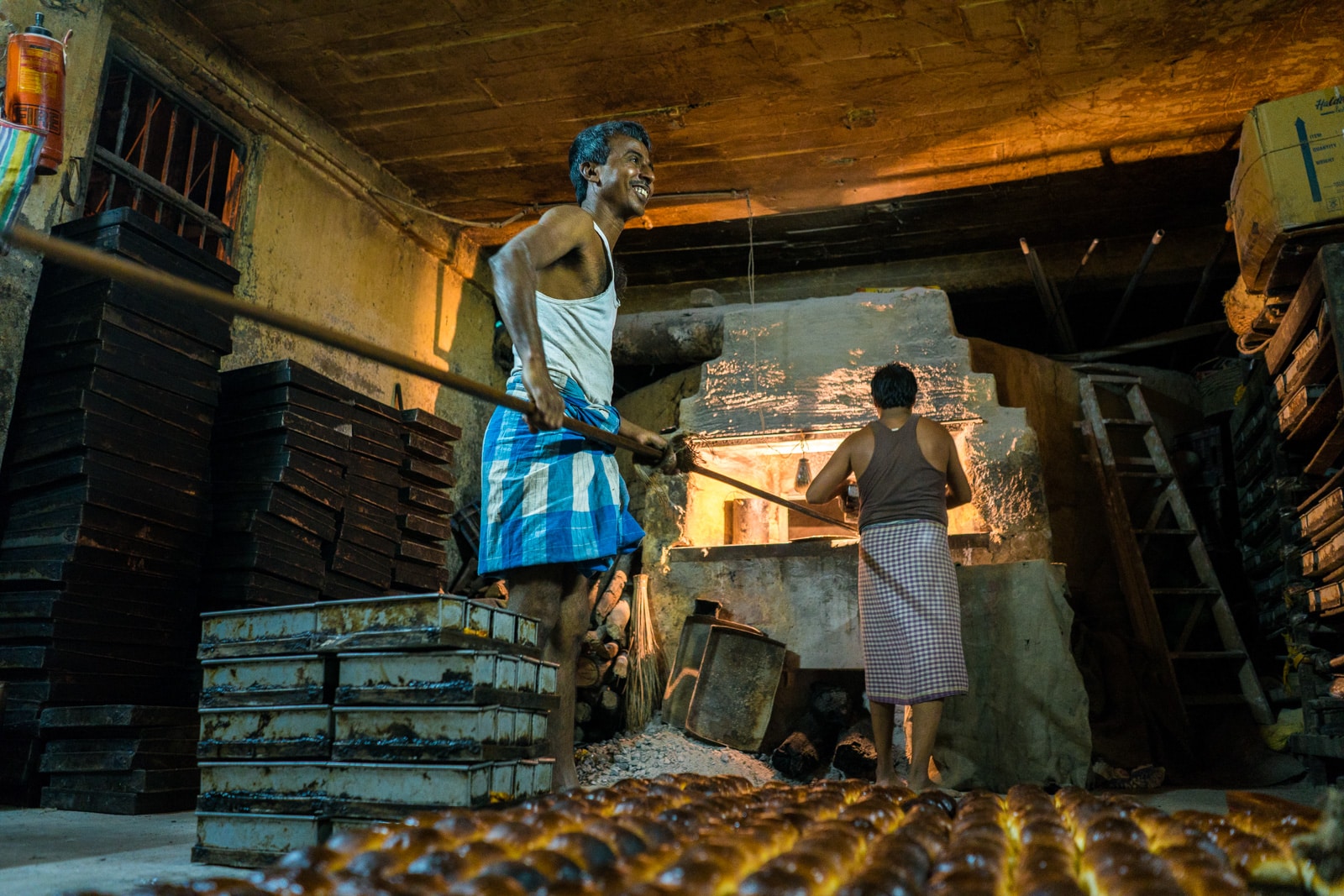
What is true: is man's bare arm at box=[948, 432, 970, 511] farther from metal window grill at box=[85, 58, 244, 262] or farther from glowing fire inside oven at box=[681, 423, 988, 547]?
metal window grill at box=[85, 58, 244, 262]

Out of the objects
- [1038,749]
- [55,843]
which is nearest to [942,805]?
[55,843]

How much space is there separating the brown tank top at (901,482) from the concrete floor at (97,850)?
1614mm

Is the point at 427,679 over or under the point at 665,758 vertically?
over

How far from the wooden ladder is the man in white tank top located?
→ 210 inches

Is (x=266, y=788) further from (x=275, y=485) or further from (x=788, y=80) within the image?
(x=788, y=80)

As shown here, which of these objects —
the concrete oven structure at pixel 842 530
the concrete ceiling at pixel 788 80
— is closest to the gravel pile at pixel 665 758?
the concrete oven structure at pixel 842 530

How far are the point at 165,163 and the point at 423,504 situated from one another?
260 centimetres

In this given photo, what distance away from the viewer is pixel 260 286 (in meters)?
6.25

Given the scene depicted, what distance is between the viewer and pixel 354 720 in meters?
2.36

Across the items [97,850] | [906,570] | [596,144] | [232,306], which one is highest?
[596,144]

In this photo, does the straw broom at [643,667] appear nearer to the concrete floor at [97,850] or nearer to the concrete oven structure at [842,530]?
the concrete oven structure at [842,530]

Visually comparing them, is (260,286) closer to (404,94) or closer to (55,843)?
(404,94)

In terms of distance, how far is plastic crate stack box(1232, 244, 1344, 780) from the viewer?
14.6 feet

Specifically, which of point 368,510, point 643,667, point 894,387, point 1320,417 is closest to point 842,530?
point 643,667
